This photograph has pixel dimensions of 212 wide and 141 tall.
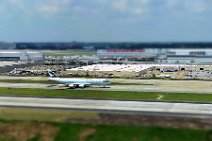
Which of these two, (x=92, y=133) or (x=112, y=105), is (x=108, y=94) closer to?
(x=112, y=105)

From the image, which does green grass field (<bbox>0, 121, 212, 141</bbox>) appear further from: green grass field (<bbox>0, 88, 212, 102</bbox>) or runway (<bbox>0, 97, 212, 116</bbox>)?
green grass field (<bbox>0, 88, 212, 102</bbox>)

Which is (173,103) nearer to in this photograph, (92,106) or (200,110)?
(200,110)

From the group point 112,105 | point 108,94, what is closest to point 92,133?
point 112,105

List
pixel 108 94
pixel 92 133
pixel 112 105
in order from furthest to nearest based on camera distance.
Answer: pixel 108 94 < pixel 112 105 < pixel 92 133

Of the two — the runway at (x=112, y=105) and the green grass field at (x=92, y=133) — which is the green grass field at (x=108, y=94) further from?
the green grass field at (x=92, y=133)

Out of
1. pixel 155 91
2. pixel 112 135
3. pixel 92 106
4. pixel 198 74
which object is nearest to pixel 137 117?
pixel 112 135

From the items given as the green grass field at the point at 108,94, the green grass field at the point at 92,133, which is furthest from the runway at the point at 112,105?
the green grass field at the point at 92,133

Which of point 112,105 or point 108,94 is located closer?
point 112,105
